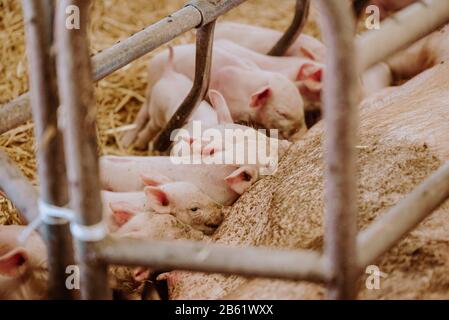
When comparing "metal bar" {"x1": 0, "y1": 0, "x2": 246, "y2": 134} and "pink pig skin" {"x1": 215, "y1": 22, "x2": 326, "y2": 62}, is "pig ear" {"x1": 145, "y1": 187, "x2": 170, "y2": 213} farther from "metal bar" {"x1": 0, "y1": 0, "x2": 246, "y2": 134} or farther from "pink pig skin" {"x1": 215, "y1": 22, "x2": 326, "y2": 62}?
"pink pig skin" {"x1": 215, "y1": 22, "x2": 326, "y2": 62}

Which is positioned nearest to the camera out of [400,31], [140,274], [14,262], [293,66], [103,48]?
[400,31]

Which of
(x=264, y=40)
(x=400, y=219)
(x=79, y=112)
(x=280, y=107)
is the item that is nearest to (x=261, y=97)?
(x=280, y=107)

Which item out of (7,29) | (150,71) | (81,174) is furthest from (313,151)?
(7,29)

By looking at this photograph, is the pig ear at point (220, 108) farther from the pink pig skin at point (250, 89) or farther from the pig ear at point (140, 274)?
→ the pig ear at point (140, 274)

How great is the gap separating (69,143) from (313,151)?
96 centimetres

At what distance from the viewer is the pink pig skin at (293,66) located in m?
2.95

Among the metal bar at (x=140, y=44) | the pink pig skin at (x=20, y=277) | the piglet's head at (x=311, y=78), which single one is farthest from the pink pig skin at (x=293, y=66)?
the pink pig skin at (x=20, y=277)

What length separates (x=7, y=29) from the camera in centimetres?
349

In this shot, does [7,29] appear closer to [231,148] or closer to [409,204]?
[231,148]

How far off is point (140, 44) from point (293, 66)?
1232 mm

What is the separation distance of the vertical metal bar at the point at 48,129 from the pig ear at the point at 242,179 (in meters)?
0.83

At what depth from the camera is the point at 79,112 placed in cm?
123

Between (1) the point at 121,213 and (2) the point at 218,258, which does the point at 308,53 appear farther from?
(2) the point at 218,258

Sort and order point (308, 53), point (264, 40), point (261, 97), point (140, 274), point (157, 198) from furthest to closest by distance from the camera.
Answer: point (264, 40) < point (308, 53) < point (261, 97) < point (157, 198) < point (140, 274)
